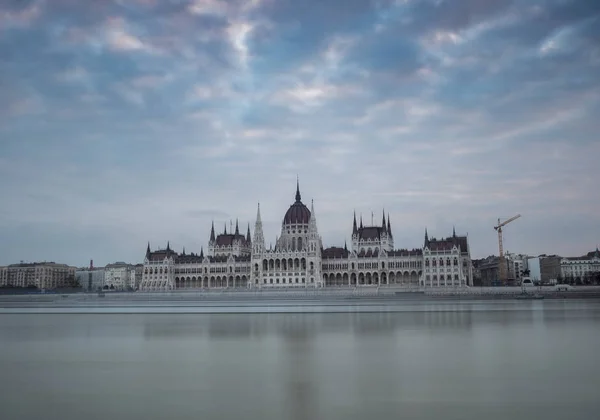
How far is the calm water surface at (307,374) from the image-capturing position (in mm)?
15789

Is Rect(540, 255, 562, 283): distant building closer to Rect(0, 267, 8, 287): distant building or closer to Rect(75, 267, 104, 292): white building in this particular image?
Rect(75, 267, 104, 292): white building

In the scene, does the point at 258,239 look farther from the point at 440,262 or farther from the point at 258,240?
the point at 440,262

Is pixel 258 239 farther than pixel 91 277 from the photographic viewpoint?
No

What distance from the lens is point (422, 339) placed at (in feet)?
98.4

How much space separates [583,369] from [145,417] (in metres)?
15.0

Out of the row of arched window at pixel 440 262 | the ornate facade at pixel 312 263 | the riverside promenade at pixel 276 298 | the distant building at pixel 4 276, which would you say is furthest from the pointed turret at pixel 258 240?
the distant building at pixel 4 276

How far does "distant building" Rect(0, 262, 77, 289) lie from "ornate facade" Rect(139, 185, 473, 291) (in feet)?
160

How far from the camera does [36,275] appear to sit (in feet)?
527

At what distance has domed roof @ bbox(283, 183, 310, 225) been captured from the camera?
12169 centimetres

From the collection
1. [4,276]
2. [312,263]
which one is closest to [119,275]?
[4,276]

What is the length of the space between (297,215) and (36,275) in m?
80.4


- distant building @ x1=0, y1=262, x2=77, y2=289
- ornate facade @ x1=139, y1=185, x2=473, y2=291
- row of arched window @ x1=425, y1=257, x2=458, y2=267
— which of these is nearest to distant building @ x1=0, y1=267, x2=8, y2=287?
distant building @ x1=0, y1=262, x2=77, y2=289

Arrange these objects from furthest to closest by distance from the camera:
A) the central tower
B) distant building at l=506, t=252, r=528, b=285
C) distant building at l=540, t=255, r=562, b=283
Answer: distant building at l=506, t=252, r=528, b=285, distant building at l=540, t=255, r=562, b=283, the central tower

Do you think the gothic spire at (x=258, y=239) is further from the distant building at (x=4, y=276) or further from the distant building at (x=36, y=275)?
the distant building at (x=4, y=276)
